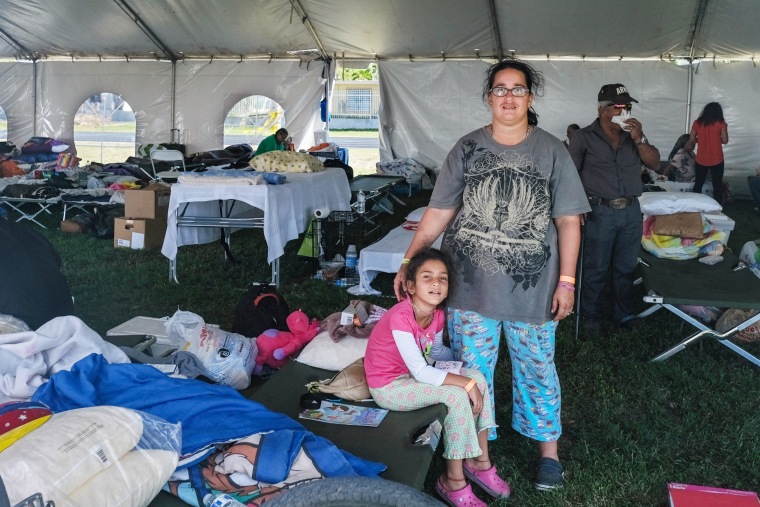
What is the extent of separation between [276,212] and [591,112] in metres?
8.06

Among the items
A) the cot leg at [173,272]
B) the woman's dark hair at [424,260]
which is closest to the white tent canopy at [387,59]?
the cot leg at [173,272]

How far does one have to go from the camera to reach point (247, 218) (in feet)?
19.0

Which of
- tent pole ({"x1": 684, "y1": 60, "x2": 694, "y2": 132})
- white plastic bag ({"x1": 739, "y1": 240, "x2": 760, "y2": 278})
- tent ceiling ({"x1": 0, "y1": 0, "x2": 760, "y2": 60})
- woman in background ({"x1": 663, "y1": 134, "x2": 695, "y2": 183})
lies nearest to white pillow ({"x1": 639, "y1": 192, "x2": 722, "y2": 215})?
white plastic bag ({"x1": 739, "y1": 240, "x2": 760, "y2": 278})

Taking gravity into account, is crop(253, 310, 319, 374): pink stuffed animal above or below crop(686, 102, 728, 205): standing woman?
below

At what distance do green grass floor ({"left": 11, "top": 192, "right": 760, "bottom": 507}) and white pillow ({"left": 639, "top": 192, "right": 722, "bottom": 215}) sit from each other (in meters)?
0.75

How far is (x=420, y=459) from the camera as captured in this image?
2367 mm

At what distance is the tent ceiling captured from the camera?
10.2 metres

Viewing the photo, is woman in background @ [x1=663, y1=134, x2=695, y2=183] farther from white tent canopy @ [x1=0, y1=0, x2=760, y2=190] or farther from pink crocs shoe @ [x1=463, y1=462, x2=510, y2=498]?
pink crocs shoe @ [x1=463, y1=462, x2=510, y2=498]

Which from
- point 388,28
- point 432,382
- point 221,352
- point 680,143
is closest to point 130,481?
point 432,382

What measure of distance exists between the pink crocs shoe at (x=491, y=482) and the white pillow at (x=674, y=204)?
3.17 m

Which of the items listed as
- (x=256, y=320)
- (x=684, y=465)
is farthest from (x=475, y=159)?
(x=256, y=320)

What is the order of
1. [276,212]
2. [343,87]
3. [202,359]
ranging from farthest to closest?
[343,87] → [276,212] → [202,359]

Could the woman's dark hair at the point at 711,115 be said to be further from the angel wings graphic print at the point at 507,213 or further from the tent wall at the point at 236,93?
the angel wings graphic print at the point at 507,213

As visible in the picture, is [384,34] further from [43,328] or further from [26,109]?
[43,328]
